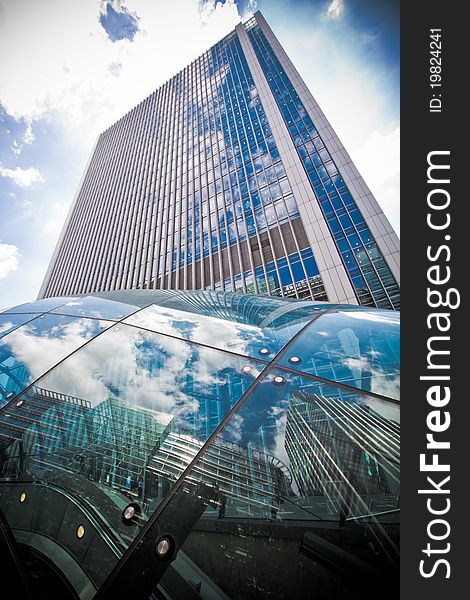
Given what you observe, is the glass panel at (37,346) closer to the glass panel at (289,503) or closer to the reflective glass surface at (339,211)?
the glass panel at (289,503)

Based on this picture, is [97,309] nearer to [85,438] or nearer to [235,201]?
[85,438]

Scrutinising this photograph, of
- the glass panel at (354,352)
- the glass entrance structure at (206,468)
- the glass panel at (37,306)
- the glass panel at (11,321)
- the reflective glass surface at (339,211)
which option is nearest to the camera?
the glass entrance structure at (206,468)

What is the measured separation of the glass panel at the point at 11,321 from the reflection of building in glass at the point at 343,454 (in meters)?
5.37

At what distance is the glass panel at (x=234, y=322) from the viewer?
148 inches

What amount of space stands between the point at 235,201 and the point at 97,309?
25.4 metres

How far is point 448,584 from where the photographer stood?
Result: 1.79m

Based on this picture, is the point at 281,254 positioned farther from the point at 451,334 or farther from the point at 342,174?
the point at 451,334

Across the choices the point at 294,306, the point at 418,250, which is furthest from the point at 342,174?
the point at 418,250

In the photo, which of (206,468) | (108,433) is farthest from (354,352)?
(108,433)

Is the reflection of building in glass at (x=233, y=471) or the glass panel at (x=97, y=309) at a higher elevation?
the glass panel at (x=97, y=309)

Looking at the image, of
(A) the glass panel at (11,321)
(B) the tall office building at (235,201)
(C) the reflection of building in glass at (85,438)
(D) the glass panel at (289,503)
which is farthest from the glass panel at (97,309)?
(B) the tall office building at (235,201)

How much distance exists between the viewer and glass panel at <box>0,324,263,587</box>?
2.11m

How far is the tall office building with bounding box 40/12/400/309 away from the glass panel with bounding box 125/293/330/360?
14024 mm

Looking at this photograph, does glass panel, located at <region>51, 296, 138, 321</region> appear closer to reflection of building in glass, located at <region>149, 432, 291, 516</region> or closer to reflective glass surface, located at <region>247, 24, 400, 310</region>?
reflection of building in glass, located at <region>149, 432, 291, 516</region>
